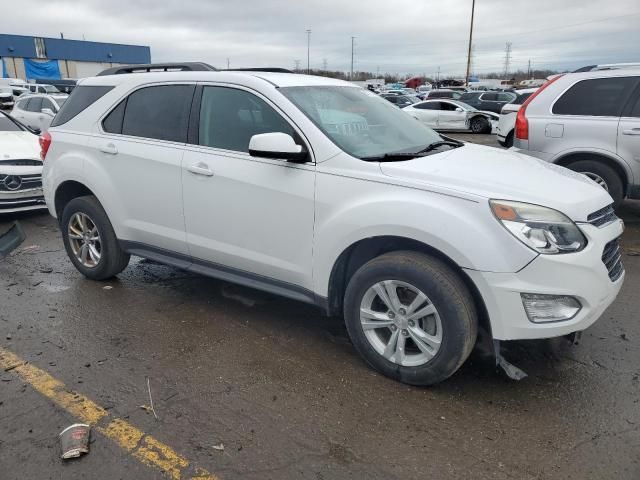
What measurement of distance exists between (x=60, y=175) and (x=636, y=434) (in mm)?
4757

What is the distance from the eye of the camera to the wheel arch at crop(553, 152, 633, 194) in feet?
20.8

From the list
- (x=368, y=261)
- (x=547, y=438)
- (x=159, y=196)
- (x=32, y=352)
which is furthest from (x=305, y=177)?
(x=32, y=352)

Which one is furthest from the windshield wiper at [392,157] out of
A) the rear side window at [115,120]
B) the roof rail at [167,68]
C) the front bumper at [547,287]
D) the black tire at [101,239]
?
the black tire at [101,239]

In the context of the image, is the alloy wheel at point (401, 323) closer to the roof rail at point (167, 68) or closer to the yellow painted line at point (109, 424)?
the yellow painted line at point (109, 424)

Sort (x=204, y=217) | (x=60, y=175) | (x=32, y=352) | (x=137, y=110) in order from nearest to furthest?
(x=32, y=352)
(x=204, y=217)
(x=137, y=110)
(x=60, y=175)

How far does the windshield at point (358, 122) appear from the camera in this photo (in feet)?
11.5

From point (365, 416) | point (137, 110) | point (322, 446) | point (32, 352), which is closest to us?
point (322, 446)

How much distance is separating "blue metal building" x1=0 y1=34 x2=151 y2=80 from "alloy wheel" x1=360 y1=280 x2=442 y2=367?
56.2m

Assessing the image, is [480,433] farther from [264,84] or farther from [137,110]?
[137,110]

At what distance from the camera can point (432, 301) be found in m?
2.97

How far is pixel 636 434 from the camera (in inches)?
108

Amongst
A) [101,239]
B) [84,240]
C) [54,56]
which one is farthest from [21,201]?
[54,56]

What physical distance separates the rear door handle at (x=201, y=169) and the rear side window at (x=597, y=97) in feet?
15.8

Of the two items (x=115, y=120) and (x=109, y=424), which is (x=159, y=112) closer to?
(x=115, y=120)
